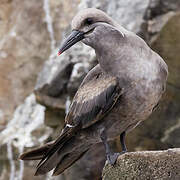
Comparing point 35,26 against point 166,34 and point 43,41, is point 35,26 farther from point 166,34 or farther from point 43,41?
point 166,34

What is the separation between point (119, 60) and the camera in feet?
12.8

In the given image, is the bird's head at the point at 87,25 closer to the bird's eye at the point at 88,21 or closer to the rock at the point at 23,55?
the bird's eye at the point at 88,21

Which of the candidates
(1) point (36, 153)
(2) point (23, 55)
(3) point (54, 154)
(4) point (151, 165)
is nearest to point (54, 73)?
(2) point (23, 55)

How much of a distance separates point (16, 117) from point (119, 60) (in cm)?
581

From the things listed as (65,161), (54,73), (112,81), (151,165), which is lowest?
(54,73)

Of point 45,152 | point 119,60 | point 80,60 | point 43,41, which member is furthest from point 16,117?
point 119,60

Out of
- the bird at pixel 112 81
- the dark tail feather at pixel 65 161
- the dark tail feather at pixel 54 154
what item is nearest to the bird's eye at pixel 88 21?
the bird at pixel 112 81

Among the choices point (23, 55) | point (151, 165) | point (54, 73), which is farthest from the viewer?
point (23, 55)

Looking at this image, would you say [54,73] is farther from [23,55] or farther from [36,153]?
[36,153]

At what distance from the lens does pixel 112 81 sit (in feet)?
13.0

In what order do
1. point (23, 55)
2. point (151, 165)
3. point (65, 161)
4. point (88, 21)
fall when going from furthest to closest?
point (23, 55) → point (65, 161) → point (88, 21) → point (151, 165)

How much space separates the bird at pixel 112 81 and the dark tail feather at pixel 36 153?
0.01 meters

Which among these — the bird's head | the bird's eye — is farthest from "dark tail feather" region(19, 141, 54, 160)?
the bird's eye

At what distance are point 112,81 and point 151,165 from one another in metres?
1.03
